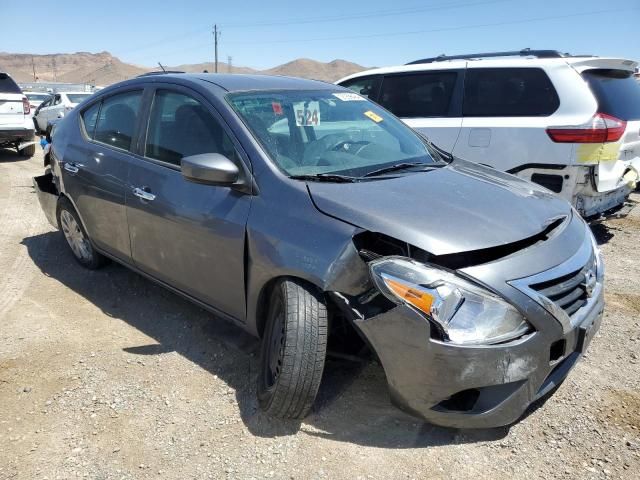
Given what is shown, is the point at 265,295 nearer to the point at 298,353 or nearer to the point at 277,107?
the point at 298,353

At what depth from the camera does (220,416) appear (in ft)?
8.50

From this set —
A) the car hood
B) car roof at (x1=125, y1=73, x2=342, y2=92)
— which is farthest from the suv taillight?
car roof at (x1=125, y1=73, x2=342, y2=92)

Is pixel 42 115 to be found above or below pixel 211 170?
below

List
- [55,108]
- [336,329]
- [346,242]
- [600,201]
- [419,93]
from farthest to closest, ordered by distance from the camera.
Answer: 1. [55,108]
2. [419,93]
3. [600,201]
4. [336,329]
5. [346,242]

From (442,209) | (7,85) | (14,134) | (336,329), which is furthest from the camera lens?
(7,85)

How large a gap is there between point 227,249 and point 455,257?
120 cm

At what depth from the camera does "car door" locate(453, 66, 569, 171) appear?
476 cm

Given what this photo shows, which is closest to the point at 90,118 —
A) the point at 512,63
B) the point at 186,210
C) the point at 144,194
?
the point at 144,194

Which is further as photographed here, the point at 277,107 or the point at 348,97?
the point at 348,97

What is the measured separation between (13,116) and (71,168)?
7.91 m

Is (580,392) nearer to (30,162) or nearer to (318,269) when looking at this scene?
(318,269)

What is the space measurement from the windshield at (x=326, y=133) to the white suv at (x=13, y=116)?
950 cm

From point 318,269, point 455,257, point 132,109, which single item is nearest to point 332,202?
point 318,269

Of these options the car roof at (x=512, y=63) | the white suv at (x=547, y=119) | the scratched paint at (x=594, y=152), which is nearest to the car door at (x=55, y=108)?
the car roof at (x=512, y=63)
